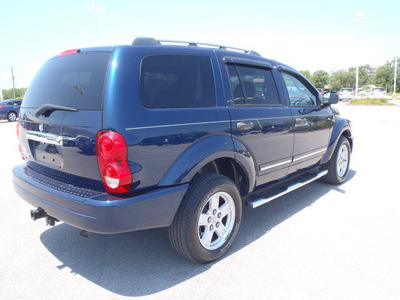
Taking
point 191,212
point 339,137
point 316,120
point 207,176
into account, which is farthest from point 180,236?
point 339,137

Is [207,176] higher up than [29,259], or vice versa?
[207,176]

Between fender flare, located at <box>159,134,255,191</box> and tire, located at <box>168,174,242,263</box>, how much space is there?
0.19m

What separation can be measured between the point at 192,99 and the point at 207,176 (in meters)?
0.71

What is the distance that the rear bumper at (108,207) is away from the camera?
228 centimetres

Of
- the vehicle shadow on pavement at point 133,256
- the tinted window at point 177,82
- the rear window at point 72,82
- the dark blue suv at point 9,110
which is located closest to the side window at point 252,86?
the tinted window at point 177,82

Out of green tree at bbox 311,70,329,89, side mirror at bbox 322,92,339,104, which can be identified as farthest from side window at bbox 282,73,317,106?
green tree at bbox 311,70,329,89

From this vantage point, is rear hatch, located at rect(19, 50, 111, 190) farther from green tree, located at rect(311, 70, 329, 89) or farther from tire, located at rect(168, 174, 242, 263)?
green tree, located at rect(311, 70, 329, 89)

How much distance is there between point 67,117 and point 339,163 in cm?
435

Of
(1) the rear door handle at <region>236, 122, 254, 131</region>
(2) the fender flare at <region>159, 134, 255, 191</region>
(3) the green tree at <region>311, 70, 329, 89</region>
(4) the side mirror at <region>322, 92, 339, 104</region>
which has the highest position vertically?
(3) the green tree at <region>311, 70, 329, 89</region>

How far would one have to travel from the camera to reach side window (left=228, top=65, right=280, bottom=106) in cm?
325

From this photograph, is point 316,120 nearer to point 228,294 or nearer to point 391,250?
point 391,250

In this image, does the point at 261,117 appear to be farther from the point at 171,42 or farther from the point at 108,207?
the point at 108,207

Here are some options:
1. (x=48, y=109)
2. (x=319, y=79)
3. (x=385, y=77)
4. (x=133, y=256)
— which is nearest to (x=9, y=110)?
(x=48, y=109)

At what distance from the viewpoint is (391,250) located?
3.10 m
